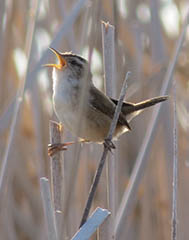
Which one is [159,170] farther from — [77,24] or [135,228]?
[77,24]

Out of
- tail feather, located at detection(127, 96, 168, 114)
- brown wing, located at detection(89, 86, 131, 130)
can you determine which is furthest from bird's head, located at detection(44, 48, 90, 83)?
tail feather, located at detection(127, 96, 168, 114)

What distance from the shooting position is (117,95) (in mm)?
2592

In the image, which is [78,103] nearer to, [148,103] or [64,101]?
[64,101]

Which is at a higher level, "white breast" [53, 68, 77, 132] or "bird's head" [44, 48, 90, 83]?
"bird's head" [44, 48, 90, 83]

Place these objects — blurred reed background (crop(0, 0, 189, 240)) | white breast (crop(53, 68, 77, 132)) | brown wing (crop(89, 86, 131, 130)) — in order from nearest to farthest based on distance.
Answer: white breast (crop(53, 68, 77, 132))
brown wing (crop(89, 86, 131, 130))
blurred reed background (crop(0, 0, 189, 240))

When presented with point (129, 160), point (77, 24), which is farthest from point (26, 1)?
point (129, 160)

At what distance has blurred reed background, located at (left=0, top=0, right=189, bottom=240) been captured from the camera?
2.56 m

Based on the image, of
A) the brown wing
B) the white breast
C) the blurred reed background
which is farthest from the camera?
the blurred reed background

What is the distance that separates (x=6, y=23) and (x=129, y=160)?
3.70ft

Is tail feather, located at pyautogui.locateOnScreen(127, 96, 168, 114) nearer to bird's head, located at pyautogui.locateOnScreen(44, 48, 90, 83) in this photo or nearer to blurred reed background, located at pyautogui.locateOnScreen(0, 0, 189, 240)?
blurred reed background, located at pyautogui.locateOnScreen(0, 0, 189, 240)

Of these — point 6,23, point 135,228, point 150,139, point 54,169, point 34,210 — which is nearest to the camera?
point 54,169

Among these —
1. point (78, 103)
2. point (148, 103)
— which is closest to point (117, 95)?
point (148, 103)

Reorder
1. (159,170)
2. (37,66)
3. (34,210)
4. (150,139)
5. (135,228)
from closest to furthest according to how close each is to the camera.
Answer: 1. (150,139)
2. (37,66)
3. (159,170)
4. (135,228)
5. (34,210)

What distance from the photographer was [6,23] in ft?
8.38
